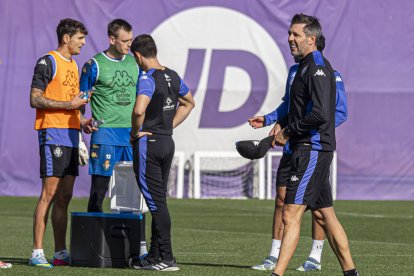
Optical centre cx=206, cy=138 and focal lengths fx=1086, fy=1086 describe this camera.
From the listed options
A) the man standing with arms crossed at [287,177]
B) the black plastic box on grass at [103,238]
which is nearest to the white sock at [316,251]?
the man standing with arms crossed at [287,177]

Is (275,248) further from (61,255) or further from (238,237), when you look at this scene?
(238,237)

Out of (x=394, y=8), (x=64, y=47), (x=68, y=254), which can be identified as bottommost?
(x=68, y=254)

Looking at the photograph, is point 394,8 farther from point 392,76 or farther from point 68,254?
point 68,254

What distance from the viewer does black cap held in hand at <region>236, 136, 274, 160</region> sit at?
7770 mm

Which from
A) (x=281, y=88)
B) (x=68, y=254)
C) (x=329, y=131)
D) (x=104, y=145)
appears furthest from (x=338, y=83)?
(x=281, y=88)

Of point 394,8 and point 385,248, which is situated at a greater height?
point 394,8

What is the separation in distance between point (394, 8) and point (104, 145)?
41.6 feet

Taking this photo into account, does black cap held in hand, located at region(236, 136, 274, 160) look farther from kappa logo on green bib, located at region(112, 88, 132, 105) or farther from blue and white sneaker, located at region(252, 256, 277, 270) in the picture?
kappa logo on green bib, located at region(112, 88, 132, 105)

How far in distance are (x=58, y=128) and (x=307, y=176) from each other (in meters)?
2.66

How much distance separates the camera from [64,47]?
9.52 meters

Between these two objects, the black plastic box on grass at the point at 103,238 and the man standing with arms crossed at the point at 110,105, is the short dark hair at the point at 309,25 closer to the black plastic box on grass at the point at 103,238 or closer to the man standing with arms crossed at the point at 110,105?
the man standing with arms crossed at the point at 110,105

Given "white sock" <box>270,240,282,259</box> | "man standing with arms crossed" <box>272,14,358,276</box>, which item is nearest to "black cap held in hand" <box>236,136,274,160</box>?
"man standing with arms crossed" <box>272,14,358,276</box>

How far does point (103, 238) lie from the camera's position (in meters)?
9.19

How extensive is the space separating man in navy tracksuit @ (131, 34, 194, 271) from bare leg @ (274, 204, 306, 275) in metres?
1.62
